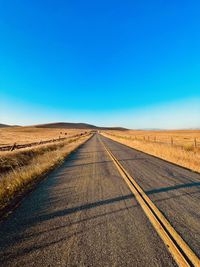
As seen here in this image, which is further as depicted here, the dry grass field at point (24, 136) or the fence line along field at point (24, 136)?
the dry grass field at point (24, 136)

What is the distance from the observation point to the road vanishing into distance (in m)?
2.41

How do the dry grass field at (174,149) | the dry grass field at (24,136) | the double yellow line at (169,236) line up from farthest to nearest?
the dry grass field at (24,136) < the dry grass field at (174,149) < the double yellow line at (169,236)

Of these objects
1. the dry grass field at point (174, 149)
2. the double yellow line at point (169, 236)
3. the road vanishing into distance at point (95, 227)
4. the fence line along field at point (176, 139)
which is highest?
the double yellow line at point (169, 236)

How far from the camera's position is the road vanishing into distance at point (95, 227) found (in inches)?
95.0

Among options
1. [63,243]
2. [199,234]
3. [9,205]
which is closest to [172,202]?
[199,234]

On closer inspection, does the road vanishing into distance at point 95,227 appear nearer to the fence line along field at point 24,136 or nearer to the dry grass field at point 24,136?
the fence line along field at point 24,136

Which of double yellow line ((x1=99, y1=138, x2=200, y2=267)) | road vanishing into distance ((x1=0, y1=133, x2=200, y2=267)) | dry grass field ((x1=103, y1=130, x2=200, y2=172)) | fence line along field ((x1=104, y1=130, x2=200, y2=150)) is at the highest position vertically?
double yellow line ((x1=99, y1=138, x2=200, y2=267))

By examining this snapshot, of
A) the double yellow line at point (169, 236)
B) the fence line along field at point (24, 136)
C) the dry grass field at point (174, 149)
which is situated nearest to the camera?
the double yellow line at point (169, 236)

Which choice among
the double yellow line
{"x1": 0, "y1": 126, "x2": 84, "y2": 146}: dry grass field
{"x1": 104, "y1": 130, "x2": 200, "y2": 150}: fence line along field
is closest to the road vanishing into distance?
the double yellow line

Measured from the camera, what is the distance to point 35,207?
4.21 meters

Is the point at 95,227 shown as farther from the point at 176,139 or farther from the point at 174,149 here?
the point at 176,139

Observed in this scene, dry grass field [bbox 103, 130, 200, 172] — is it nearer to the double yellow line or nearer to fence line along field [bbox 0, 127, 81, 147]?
the double yellow line

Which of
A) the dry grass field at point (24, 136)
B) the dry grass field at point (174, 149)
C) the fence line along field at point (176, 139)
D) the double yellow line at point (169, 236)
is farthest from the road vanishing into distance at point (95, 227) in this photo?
the dry grass field at point (24, 136)

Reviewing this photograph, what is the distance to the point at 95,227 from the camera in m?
3.18
